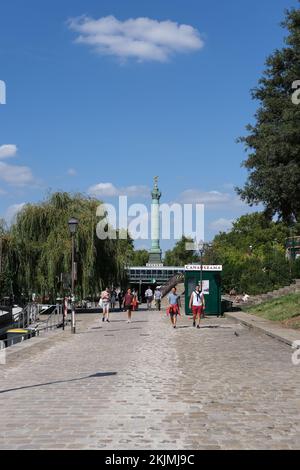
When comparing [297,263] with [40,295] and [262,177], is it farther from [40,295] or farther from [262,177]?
[262,177]

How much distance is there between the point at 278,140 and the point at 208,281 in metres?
13.3

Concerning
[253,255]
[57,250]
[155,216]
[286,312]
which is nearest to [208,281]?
[286,312]

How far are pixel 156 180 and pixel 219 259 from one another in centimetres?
3919

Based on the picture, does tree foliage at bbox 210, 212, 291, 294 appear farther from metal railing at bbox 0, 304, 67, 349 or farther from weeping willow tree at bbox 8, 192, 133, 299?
metal railing at bbox 0, 304, 67, 349

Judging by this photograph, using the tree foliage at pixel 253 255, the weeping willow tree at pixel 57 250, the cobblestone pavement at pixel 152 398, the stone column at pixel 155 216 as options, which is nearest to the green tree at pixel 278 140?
the tree foliage at pixel 253 255

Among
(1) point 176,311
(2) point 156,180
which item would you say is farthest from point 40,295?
(2) point 156,180

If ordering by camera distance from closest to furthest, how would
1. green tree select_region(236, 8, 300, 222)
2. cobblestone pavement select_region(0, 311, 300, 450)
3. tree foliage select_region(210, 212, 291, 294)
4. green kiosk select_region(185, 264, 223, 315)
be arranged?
cobblestone pavement select_region(0, 311, 300, 450) → green tree select_region(236, 8, 300, 222) → green kiosk select_region(185, 264, 223, 315) → tree foliage select_region(210, 212, 291, 294)

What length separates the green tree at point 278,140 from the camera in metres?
22.7

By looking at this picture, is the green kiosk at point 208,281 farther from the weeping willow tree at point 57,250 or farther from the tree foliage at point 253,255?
the weeping willow tree at point 57,250

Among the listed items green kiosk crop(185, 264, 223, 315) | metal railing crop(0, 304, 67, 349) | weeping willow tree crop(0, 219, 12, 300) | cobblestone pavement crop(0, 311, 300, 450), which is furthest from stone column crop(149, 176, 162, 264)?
cobblestone pavement crop(0, 311, 300, 450)

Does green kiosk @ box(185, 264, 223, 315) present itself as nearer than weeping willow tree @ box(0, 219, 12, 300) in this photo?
Yes

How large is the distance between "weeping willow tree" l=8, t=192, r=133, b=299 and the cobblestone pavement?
21570mm

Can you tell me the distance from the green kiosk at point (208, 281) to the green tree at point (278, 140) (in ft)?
18.5

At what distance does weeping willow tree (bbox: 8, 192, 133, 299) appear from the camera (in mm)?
38969
